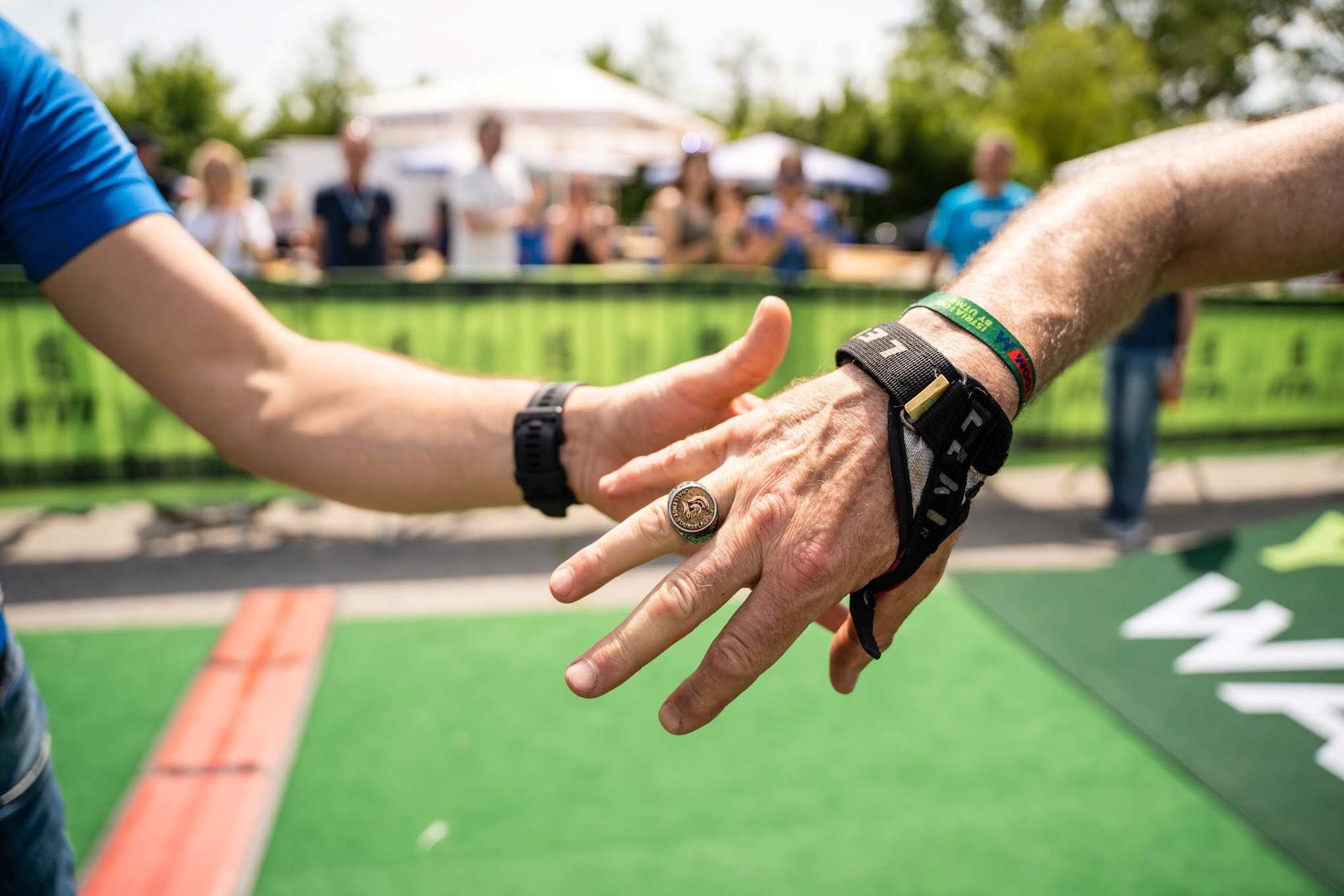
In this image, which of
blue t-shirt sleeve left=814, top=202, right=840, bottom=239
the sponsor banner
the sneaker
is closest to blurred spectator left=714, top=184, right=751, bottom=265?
blue t-shirt sleeve left=814, top=202, right=840, bottom=239

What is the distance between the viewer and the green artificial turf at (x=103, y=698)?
3184 mm

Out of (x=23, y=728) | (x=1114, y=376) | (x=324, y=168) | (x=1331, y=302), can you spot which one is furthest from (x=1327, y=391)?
(x=324, y=168)

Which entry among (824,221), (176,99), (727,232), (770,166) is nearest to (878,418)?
(727,232)

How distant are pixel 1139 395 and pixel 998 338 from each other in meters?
5.55

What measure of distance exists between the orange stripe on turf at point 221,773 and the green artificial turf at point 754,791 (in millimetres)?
94

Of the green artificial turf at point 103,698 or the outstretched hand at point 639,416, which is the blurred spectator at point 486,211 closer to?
the green artificial turf at point 103,698

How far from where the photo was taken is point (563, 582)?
127 centimetres

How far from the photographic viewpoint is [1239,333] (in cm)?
724

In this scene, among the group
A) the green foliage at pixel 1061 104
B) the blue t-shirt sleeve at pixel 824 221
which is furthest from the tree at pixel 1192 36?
the blue t-shirt sleeve at pixel 824 221

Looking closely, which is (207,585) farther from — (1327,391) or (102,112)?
(1327,391)

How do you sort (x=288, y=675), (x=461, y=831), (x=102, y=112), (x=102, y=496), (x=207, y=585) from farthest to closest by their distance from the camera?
(x=102, y=496), (x=207, y=585), (x=288, y=675), (x=461, y=831), (x=102, y=112)

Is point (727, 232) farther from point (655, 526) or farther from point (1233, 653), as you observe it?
point (655, 526)

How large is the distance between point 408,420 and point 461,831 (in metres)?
1.81

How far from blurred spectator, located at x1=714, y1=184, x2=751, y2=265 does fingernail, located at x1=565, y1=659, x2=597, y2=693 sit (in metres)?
6.50
